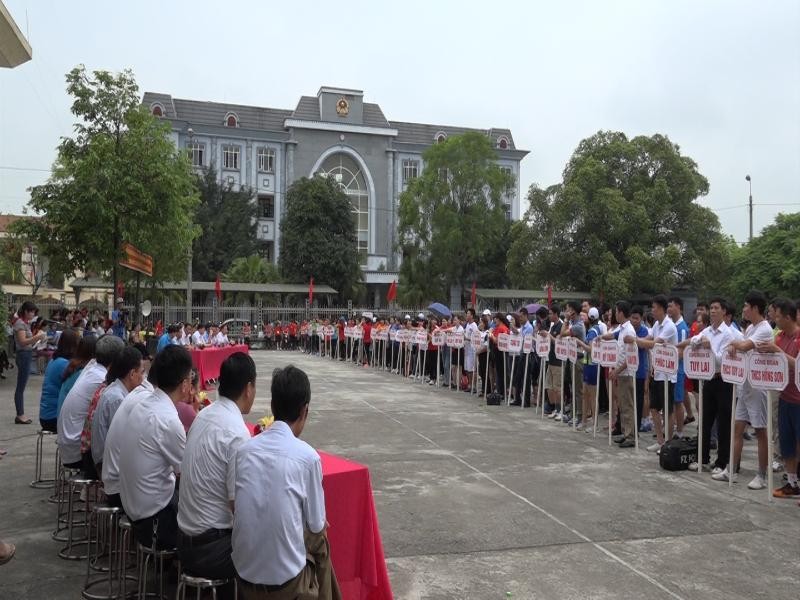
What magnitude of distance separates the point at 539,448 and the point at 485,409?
12.7 feet

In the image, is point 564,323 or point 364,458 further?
point 564,323

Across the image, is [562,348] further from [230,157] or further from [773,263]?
[230,157]

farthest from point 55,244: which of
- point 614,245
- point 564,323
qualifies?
point 614,245

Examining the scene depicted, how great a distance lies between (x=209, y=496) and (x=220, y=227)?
44590 mm

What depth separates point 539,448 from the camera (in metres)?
9.26

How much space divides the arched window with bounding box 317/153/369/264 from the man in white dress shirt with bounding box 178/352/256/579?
4845 centimetres

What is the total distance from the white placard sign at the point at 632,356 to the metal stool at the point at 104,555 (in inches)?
271

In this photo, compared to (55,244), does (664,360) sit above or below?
below

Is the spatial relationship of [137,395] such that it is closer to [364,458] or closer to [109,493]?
[109,493]

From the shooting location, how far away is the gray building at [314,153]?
49750mm

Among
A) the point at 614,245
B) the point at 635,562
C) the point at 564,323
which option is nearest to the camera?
the point at 635,562

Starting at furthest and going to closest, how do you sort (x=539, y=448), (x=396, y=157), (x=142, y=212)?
(x=396, y=157), (x=142, y=212), (x=539, y=448)

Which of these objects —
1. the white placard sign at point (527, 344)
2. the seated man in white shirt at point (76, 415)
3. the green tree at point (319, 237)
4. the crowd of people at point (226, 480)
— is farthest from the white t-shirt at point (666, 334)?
the green tree at point (319, 237)

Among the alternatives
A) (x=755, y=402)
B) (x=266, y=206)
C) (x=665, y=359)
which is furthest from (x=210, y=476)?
(x=266, y=206)
